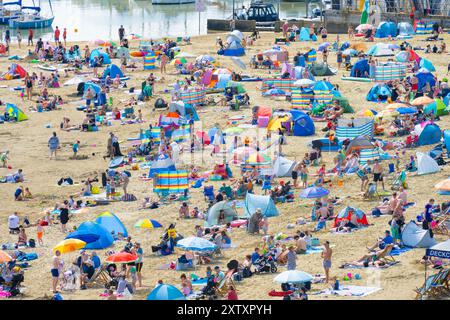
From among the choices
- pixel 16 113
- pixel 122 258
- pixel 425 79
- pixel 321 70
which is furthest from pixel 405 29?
pixel 122 258

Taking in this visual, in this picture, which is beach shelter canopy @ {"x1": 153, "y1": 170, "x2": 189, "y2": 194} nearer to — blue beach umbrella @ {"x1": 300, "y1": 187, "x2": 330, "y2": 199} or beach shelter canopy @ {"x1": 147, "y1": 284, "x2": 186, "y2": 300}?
blue beach umbrella @ {"x1": 300, "y1": 187, "x2": 330, "y2": 199}

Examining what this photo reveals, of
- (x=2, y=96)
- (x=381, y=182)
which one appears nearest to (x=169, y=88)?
(x=2, y=96)

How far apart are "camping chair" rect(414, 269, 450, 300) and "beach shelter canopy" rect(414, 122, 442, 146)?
479 inches

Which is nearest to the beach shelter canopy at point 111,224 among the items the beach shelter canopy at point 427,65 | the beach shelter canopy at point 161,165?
the beach shelter canopy at point 161,165

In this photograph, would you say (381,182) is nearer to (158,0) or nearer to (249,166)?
(249,166)

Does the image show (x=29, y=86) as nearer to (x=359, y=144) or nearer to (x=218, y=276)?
(x=359, y=144)

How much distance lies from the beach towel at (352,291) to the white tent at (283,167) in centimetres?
934

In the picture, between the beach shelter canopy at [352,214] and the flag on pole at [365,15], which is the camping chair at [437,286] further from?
the flag on pole at [365,15]

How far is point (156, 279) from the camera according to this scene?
20.2 m

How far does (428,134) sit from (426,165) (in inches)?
124

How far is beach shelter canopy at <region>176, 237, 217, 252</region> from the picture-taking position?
20.6m

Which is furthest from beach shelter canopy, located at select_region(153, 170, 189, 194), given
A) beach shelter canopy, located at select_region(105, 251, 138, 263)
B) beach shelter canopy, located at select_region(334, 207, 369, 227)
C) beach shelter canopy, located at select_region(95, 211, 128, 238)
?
beach shelter canopy, located at select_region(105, 251, 138, 263)

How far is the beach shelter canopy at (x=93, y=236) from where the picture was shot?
877 inches

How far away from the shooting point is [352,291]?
18.0 metres
